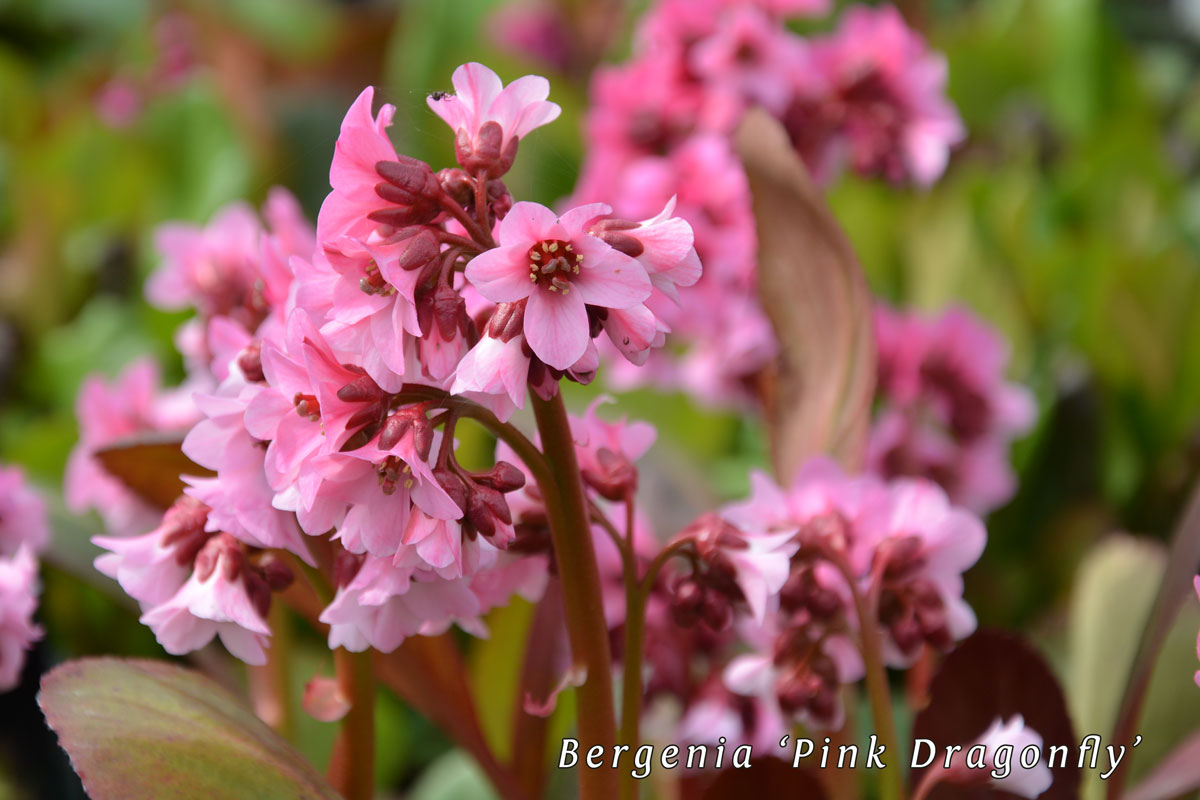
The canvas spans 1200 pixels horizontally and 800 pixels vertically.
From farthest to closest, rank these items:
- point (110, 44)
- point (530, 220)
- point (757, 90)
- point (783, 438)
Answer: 1. point (110, 44)
2. point (757, 90)
3. point (783, 438)
4. point (530, 220)

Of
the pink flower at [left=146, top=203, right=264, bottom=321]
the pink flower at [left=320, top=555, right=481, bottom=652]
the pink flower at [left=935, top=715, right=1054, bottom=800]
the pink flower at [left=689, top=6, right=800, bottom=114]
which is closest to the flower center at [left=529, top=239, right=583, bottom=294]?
the pink flower at [left=320, top=555, right=481, bottom=652]

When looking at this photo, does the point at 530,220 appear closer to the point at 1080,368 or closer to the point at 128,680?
the point at 128,680

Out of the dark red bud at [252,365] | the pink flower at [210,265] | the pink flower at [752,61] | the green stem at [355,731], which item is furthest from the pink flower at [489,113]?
the pink flower at [752,61]

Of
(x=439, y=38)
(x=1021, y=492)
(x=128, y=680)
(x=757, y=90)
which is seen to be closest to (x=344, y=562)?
(x=128, y=680)

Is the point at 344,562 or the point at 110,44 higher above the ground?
the point at 110,44

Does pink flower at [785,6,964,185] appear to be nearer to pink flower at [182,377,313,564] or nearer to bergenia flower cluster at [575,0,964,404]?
bergenia flower cluster at [575,0,964,404]

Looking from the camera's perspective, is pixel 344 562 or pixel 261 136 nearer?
pixel 344 562
